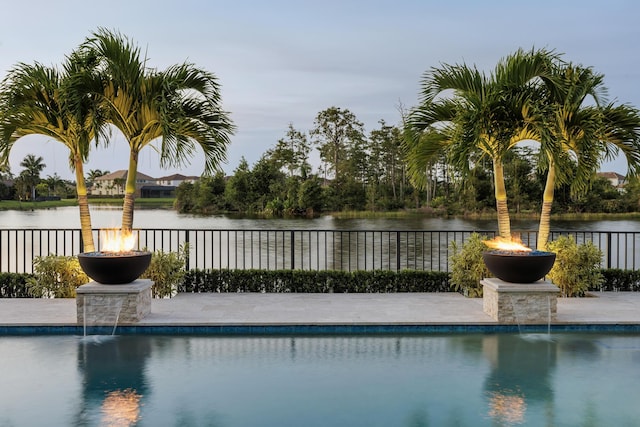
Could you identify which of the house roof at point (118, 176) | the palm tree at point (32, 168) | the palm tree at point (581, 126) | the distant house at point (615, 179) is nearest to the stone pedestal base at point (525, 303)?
the palm tree at point (581, 126)

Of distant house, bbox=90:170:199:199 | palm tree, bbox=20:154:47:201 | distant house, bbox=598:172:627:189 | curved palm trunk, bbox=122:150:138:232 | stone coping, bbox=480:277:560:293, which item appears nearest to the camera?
stone coping, bbox=480:277:560:293

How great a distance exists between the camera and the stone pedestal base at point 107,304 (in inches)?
247

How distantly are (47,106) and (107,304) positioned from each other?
2.86 meters

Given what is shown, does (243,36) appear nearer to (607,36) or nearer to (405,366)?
(607,36)

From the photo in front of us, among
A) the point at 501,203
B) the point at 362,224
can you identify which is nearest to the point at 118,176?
the point at 362,224

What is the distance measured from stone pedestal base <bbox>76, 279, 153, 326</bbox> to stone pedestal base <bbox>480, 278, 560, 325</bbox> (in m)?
3.86

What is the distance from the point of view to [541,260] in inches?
248

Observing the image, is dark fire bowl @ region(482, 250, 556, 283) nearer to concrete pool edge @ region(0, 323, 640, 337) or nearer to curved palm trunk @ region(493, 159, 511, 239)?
concrete pool edge @ region(0, 323, 640, 337)

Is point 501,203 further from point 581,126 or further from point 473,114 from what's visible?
point 473,114

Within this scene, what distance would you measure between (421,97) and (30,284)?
5.90 metres

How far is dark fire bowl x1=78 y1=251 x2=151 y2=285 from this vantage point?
20.5 ft

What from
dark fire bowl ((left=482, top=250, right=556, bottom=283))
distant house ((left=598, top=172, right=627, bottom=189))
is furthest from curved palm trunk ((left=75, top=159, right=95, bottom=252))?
distant house ((left=598, top=172, right=627, bottom=189))

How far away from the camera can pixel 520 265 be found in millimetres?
6352

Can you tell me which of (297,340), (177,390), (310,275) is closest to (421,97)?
(310,275)
